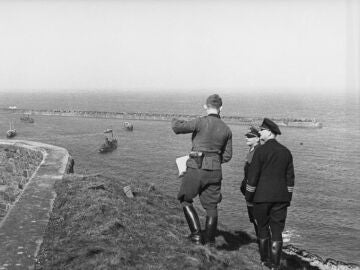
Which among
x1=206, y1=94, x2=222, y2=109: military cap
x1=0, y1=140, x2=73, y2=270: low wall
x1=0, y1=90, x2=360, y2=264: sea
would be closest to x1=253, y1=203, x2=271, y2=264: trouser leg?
x1=206, y1=94, x2=222, y2=109: military cap

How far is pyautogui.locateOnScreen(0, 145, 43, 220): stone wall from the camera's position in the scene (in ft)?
45.4

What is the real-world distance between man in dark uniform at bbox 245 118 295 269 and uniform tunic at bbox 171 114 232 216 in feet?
1.87

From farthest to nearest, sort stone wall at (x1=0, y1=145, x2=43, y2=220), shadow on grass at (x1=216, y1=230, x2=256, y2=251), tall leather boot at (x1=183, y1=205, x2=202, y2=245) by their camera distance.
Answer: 1. stone wall at (x1=0, y1=145, x2=43, y2=220)
2. shadow on grass at (x1=216, y1=230, x2=256, y2=251)
3. tall leather boot at (x1=183, y1=205, x2=202, y2=245)

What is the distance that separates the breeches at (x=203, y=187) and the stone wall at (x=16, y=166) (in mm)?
8481

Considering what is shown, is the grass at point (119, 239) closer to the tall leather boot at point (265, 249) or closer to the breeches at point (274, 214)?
the tall leather boot at point (265, 249)

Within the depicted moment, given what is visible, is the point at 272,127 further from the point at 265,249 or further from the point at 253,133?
the point at 265,249

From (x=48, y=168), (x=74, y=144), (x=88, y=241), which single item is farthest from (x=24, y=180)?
(x=74, y=144)

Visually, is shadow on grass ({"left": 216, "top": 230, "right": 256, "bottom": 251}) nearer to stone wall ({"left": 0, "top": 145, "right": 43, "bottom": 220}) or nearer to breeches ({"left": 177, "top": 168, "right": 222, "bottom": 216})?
breeches ({"left": 177, "top": 168, "right": 222, "bottom": 216})

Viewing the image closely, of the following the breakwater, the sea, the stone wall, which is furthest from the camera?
the breakwater

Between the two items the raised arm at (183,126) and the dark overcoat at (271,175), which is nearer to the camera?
the dark overcoat at (271,175)

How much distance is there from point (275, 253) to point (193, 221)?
140 centimetres

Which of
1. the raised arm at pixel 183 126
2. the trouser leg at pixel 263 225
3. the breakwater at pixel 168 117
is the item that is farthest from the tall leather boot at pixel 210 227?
the breakwater at pixel 168 117

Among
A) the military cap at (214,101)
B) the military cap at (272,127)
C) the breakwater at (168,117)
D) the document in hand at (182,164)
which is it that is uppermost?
the military cap at (214,101)

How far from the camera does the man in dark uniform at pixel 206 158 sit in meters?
5.86
